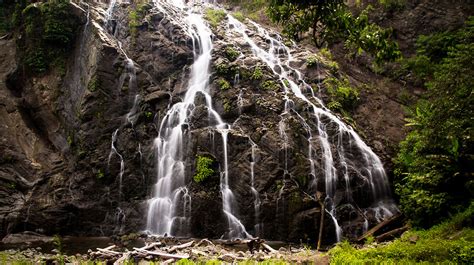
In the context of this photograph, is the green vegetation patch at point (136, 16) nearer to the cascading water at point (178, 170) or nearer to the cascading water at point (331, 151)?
the cascading water at point (178, 170)

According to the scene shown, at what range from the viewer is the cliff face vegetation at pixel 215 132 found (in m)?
12.2

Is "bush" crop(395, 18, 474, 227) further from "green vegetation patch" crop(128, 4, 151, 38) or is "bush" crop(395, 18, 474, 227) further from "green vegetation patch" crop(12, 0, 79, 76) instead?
"green vegetation patch" crop(12, 0, 79, 76)

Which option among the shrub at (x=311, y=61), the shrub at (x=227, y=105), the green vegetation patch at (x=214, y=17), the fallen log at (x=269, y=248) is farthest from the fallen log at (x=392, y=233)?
the green vegetation patch at (x=214, y=17)

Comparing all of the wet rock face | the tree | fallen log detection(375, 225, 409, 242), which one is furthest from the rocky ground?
the tree

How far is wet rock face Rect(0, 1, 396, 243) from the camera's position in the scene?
526 inches

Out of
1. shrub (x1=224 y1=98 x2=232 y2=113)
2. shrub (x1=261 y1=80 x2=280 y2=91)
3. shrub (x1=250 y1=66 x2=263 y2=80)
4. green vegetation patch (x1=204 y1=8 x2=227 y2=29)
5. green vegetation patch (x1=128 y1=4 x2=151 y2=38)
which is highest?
green vegetation patch (x1=204 y1=8 x2=227 y2=29)

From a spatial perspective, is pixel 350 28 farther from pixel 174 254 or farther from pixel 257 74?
pixel 257 74

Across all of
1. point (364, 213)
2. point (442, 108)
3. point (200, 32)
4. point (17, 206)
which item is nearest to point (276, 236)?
point (364, 213)

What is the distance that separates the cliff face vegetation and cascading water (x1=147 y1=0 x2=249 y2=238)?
0.05m

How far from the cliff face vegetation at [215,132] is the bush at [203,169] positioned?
4 centimetres

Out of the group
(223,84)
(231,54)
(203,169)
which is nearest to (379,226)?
(203,169)

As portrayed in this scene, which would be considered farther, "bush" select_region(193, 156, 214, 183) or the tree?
"bush" select_region(193, 156, 214, 183)

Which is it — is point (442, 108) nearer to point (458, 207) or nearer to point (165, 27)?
point (458, 207)

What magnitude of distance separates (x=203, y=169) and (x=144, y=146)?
297 cm
